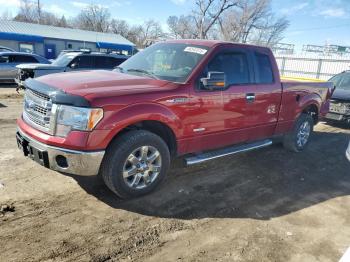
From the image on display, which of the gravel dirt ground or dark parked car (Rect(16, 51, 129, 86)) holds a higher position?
dark parked car (Rect(16, 51, 129, 86))

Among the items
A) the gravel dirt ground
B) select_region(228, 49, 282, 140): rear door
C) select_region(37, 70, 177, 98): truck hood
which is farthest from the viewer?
select_region(228, 49, 282, 140): rear door

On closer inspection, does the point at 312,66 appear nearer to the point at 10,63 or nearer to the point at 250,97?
the point at 10,63

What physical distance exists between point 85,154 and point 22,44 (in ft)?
127

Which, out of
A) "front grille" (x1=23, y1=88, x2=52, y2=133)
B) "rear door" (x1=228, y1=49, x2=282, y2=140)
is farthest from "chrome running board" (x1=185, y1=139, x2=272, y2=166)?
"front grille" (x1=23, y1=88, x2=52, y2=133)

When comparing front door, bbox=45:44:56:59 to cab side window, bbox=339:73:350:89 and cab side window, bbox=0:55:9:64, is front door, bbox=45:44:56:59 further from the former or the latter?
cab side window, bbox=339:73:350:89

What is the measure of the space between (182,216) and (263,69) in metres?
3.01

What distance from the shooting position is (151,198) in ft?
14.0

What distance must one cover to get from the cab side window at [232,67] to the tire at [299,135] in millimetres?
1991

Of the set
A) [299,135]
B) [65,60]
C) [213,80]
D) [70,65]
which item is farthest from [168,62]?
[65,60]

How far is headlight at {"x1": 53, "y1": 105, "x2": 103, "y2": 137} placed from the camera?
354 cm

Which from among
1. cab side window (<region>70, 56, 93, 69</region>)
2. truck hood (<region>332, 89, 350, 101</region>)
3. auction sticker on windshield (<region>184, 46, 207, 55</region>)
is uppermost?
auction sticker on windshield (<region>184, 46, 207, 55</region>)

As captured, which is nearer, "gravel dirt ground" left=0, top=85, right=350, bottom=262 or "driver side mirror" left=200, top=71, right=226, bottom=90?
"gravel dirt ground" left=0, top=85, right=350, bottom=262

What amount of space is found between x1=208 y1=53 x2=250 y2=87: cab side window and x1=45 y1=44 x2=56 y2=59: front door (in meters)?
37.9

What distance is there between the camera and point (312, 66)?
2858cm
